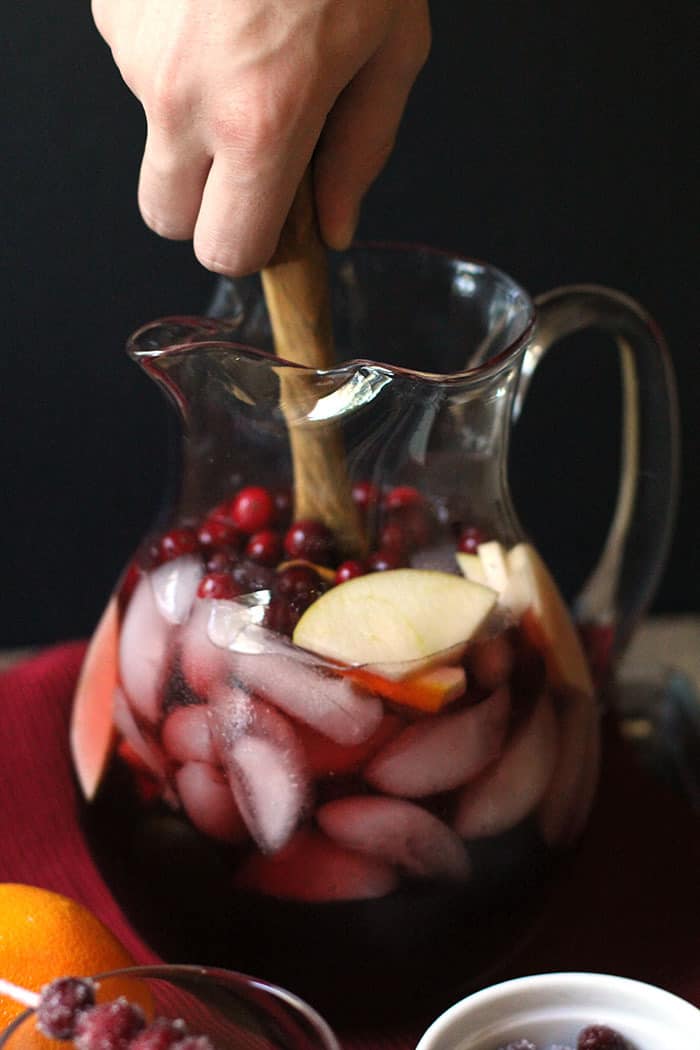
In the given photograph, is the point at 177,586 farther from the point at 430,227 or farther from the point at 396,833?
the point at 430,227

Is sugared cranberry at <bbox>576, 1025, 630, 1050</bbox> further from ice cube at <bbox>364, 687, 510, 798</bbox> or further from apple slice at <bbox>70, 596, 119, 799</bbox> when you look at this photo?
apple slice at <bbox>70, 596, 119, 799</bbox>

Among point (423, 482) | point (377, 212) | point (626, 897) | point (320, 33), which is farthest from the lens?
point (377, 212)

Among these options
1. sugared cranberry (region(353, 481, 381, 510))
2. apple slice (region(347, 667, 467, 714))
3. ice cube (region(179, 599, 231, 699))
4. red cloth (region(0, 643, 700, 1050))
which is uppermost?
sugared cranberry (region(353, 481, 381, 510))

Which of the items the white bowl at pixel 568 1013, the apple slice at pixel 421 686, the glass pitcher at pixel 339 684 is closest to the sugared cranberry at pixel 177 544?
the glass pitcher at pixel 339 684

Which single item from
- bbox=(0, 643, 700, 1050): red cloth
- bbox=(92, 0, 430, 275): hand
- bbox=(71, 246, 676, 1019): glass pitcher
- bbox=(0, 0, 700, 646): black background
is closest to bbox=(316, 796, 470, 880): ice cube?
bbox=(71, 246, 676, 1019): glass pitcher

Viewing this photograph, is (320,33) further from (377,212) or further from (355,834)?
(377,212)

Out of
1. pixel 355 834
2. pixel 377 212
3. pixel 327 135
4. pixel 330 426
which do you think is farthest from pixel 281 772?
pixel 377 212

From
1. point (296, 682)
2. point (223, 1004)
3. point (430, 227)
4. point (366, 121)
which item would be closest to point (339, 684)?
point (296, 682)

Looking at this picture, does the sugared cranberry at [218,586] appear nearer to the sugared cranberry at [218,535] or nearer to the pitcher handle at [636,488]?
the sugared cranberry at [218,535]
